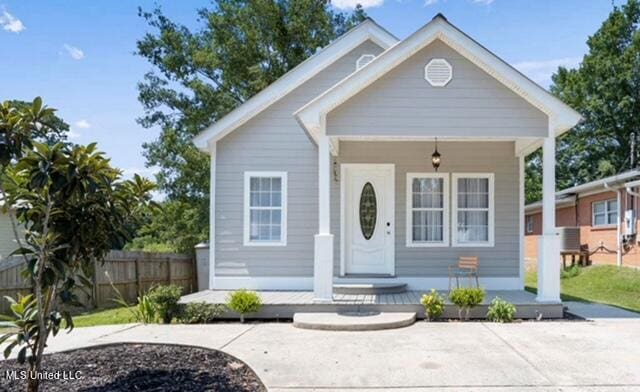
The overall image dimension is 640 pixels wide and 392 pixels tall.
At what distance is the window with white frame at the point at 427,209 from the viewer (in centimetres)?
955

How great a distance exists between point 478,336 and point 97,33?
43.5 ft

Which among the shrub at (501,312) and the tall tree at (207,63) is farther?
the tall tree at (207,63)

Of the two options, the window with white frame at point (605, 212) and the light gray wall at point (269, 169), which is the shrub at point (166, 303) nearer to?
the light gray wall at point (269, 169)

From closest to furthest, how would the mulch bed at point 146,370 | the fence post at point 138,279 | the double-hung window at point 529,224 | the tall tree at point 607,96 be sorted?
the mulch bed at point 146,370 < the fence post at point 138,279 < the double-hung window at point 529,224 < the tall tree at point 607,96

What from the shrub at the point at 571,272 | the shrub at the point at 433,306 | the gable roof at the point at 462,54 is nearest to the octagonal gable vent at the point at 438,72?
the gable roof at the point at 462,54

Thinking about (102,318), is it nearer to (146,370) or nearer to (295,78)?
(146,370)

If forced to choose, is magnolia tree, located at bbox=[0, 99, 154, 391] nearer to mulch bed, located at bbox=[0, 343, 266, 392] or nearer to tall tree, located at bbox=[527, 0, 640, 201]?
mulch bed, located at bbox=[0, 343, 266, 392]

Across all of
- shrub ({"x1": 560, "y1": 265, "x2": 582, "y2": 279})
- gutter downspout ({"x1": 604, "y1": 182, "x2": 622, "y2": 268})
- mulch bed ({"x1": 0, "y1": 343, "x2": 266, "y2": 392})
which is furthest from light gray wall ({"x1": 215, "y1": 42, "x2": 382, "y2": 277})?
gutter downspout ({"x1": 604, "y1": 182, "x2": 622, "y2": 268})

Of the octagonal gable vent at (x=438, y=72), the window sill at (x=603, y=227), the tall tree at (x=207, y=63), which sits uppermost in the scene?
the tall tree at (x=207, y=63)

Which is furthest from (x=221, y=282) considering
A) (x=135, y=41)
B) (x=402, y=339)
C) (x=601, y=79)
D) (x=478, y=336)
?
(x=601, y=79)

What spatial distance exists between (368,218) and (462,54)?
372 centimetres

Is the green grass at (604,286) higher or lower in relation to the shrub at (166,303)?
lower

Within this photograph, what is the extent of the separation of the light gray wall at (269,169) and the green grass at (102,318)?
201cm

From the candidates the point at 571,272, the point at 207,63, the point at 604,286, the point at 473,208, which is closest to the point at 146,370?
the point at 473,208
